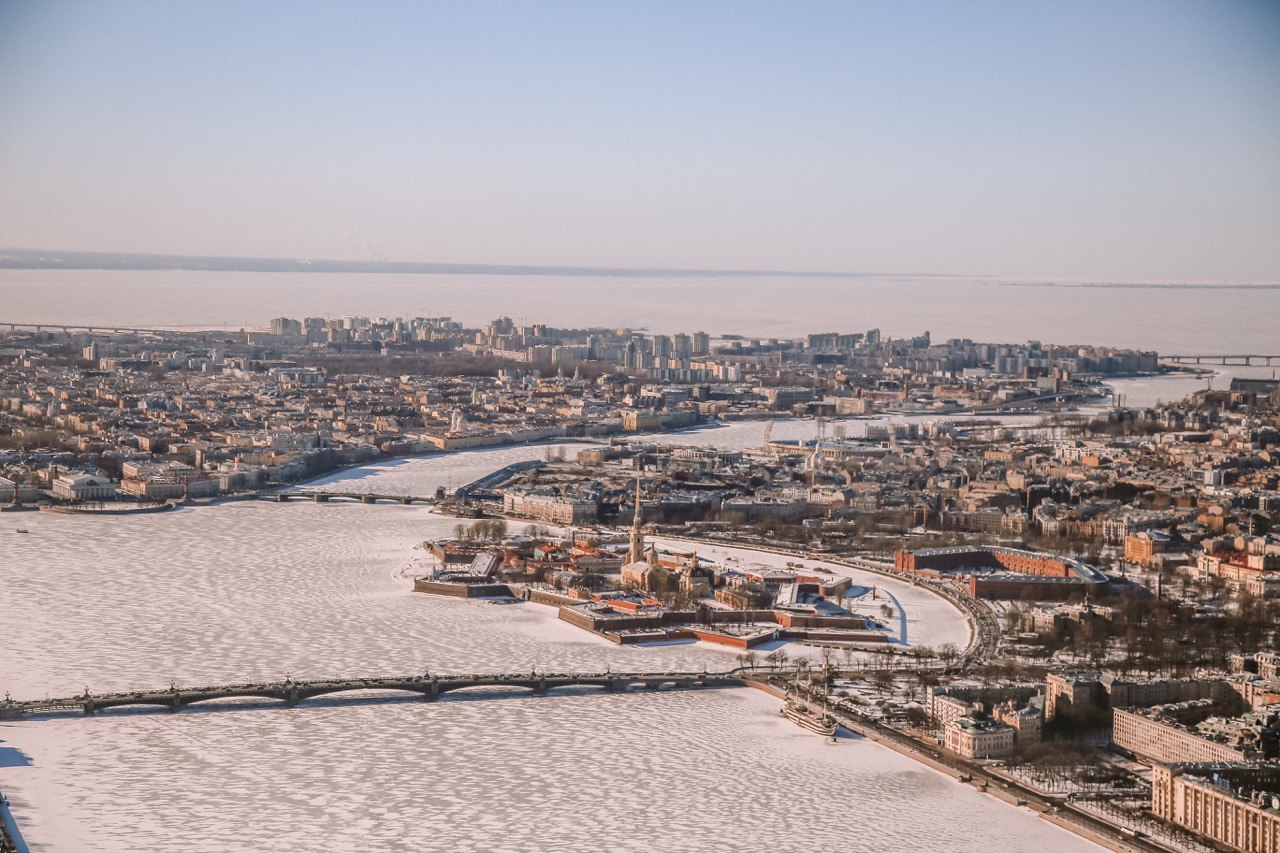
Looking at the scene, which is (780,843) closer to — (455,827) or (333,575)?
(455,827)

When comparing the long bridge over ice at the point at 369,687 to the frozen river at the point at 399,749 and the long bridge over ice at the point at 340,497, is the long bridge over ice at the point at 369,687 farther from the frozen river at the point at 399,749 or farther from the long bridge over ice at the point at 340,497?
the long bridge over ice at the point at 340,497

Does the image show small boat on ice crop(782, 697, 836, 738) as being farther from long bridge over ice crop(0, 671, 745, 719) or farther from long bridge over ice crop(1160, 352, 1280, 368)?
long bridge over ice crop(1160, 352, 1280, 368)

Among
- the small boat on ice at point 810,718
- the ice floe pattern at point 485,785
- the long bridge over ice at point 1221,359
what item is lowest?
the ice floe pattern at point 485,785

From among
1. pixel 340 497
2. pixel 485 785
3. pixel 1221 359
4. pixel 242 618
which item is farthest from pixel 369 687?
pixel 1221 359

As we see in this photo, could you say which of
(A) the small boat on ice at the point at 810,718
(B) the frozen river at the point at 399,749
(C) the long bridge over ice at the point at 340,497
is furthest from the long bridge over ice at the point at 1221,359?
(A) the small boat on ice at the point at 810,718

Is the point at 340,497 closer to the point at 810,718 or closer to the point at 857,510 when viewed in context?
the point at 857,510

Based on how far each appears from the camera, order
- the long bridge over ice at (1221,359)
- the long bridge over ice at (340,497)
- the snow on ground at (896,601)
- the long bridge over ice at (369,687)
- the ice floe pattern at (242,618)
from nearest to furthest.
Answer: the long bridge over ice at (369,687) → the ice floe pattern at (242,618) → the snow on ground at (896,601) → the long bridge over ice at (340,497) → the long bridge over ice at (1221,359)

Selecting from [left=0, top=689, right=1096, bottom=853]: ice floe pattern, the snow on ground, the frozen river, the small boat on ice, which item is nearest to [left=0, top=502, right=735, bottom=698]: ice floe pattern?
the frozen river
